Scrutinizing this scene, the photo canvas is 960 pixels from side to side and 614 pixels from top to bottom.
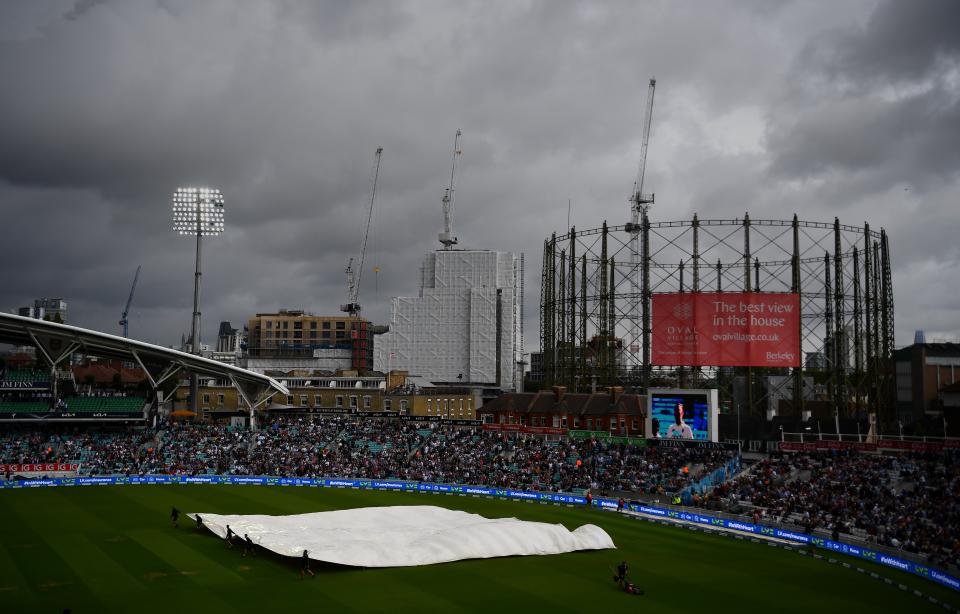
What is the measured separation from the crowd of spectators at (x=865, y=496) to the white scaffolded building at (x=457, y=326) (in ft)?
313

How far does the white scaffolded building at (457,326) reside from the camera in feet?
497

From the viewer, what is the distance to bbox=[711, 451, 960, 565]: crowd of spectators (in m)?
39.0

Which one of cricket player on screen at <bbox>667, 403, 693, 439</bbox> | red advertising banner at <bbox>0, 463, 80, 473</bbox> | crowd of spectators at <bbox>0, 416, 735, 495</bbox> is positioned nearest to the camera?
red advertising banner at <bbox>0, 463, 80, 473</bbox>

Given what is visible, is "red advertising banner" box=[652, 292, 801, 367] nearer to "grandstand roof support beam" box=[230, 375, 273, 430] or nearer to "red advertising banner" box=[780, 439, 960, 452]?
"red advertising banner" box=[780, 439, 960, 452]

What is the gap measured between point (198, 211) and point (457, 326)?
74.2 meters

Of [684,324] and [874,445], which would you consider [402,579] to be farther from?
[684,324]

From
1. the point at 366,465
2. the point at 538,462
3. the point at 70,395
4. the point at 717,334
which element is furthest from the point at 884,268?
the point at 70,395

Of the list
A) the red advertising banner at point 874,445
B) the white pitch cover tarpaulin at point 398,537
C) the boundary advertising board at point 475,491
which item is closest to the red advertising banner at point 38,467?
the boundary advertising board at point 475,491

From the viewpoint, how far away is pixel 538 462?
65.0 metres

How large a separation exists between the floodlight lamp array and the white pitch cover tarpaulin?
5174 centimetres

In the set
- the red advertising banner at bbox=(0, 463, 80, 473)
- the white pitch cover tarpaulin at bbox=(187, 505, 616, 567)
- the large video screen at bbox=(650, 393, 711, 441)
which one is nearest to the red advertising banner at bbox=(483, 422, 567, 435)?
the large video screen at bbox=(650, 393, 711, 441)


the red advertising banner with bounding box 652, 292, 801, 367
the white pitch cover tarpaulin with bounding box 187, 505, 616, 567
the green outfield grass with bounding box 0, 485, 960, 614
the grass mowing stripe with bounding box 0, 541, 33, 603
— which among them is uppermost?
the red advertising banner with bounding box 652, 292, 801, 367

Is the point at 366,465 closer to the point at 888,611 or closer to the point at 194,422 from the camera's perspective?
the point at 194,422

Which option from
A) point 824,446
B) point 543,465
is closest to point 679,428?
point 824,446
